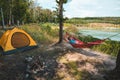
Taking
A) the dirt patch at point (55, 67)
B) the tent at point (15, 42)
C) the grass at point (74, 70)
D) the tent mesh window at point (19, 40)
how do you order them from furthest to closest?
the tent mesh window at point (19, 40)
the tent at point (15, 42)
the grass at point (74, 70)
the dirt patch at point (55, 67)

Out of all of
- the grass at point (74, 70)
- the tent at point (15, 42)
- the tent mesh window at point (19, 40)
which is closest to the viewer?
the grass at point (74, 70)

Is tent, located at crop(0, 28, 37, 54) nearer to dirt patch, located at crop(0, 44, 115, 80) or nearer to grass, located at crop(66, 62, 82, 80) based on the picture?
dirt patch, located at crop(0, 44, 115, 80)

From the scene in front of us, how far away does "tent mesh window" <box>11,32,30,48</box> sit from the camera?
1058cm

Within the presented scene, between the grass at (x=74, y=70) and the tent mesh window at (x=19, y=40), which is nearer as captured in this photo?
the grass at (x=74, y=70)

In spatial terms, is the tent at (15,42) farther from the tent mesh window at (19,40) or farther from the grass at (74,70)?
the grass at (74,70)

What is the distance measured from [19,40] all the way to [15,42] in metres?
0.28

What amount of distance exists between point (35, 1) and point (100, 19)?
48.9m

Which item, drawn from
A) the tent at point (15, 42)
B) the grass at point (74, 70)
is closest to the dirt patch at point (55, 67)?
the grass at point (74, 70)

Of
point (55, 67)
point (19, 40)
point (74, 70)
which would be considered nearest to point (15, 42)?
point (19, 40)

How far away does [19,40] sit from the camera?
1081cm

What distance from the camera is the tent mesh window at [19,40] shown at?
10584 mm

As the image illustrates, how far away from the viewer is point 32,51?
10727 millimetres

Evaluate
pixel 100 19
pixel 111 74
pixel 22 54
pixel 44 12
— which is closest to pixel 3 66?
pixel 22 54

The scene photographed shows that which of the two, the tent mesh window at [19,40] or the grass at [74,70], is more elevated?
the tent mesh window at [19,40]
